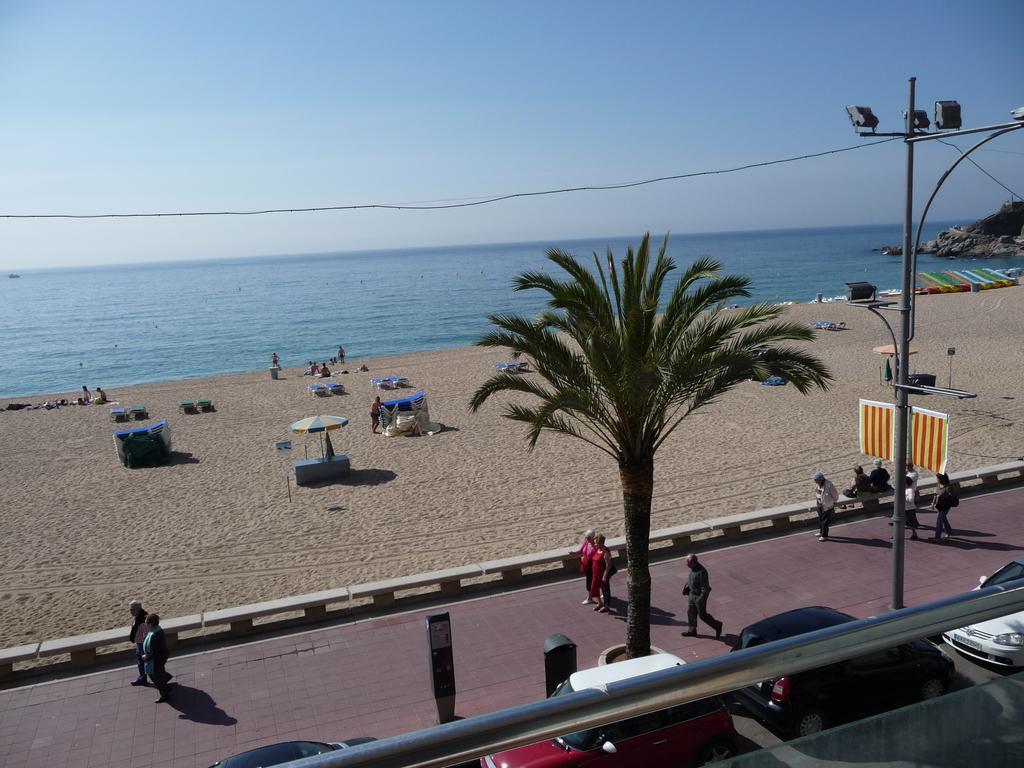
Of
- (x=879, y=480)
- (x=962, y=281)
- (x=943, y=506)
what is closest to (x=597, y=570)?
(x=943, y=506)

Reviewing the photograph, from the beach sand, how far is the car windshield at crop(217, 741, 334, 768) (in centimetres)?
758

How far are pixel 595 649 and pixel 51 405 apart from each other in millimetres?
38360

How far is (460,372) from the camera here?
145 ft

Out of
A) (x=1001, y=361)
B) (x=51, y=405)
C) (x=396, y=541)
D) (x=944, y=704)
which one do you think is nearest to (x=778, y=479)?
(x=396, y=541)

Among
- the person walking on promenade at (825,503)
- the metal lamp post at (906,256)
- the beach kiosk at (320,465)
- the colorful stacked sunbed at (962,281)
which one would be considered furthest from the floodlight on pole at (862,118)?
the colorful stacked sunbed at (962,281)

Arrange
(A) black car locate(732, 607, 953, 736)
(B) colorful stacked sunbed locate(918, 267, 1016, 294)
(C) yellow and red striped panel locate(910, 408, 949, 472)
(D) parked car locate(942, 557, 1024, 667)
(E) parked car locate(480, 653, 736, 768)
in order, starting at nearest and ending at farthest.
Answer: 1. (A) black car locate(732, 607, 953, 736)
2. (E) parked car locate(480, 653, 736, 768)
3. (D) parked car locate(942, 557, 1024, 667)
4. (C) yellow and red striped panel locate(910, 408, 949, 472)
5. (B) colorful stacked sunbed locate(918, 267, 1016, 294)

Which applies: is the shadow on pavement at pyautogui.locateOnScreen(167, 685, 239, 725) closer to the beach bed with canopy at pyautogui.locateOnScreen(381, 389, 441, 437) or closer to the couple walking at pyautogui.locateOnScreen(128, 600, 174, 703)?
the couple walking at pyautogui.locateOnScreen(128, 600, 174, 703)

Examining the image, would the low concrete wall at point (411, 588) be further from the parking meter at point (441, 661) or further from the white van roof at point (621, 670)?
the white van roof at point (621, 670)

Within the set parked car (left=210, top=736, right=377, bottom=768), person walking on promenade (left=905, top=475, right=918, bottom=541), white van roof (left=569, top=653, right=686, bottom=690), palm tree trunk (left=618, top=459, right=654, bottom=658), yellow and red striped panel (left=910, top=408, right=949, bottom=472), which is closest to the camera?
parked car (left=210, top=736, right=377, bottom=768)

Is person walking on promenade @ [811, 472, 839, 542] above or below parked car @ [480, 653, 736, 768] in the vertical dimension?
below

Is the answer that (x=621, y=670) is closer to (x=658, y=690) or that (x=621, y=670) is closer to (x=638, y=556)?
(x=638, y=556)

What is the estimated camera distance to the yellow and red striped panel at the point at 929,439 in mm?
15198

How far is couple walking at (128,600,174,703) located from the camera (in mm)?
9805

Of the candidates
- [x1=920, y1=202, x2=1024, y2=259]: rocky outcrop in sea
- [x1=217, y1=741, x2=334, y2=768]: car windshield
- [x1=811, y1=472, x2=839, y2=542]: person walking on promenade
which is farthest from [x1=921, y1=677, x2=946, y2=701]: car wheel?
[x1=920, y1=202, x2=1024, y2=259]: rocky outcrop in sea
